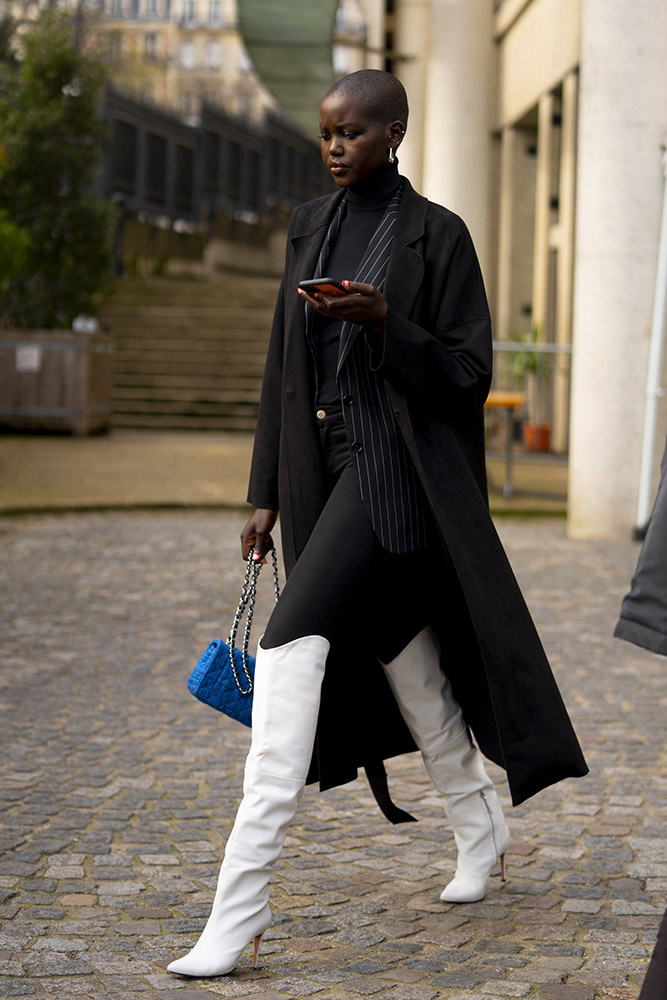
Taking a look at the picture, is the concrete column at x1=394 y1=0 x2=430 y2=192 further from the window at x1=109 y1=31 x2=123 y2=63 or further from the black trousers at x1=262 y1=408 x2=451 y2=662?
the window at x1=109 y1=31 x2=123 y2=63

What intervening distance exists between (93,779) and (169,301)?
2141 cm

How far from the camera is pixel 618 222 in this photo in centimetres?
1059

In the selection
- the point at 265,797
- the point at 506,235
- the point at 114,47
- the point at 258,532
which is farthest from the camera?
the point at 114,47

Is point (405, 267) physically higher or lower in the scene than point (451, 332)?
higher

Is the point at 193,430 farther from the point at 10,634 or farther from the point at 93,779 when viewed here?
the point at 93,779

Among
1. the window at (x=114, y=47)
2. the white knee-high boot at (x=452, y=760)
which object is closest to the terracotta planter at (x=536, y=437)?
the white knee-high boot at (x=452, y=760)

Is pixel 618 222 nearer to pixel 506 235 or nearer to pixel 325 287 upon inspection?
pixel 325 287

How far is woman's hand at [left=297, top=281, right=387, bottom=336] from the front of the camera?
2.98 m

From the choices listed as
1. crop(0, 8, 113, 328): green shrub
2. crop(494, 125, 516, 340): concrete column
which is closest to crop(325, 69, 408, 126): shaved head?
crop(0, 8, 113, 328): green shrub

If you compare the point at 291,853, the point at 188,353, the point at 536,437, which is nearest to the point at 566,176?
the point at 536,437

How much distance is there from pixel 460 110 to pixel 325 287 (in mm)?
15673

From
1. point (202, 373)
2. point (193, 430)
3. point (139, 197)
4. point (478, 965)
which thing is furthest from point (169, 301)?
point (478, 965)

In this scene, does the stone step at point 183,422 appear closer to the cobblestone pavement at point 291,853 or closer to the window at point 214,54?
the cobblestone pavement at point 291,853

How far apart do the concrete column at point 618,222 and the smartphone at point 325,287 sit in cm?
790
